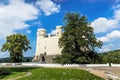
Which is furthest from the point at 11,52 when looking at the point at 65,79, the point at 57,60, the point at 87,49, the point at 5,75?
the point at 65,79

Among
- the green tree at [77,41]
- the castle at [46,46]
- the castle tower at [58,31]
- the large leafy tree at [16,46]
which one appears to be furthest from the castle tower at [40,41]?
the green tree at [77,41]

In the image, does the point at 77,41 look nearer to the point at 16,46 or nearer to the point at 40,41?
the point at 16,46

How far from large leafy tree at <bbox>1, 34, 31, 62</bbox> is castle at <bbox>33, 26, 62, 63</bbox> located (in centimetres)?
1647

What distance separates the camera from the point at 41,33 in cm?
10412

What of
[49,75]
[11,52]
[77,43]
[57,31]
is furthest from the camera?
[57,31]

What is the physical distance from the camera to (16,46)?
8038cm

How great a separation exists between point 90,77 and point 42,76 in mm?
7170

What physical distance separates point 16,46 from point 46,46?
2232 cm

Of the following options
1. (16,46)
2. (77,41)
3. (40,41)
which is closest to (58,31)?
(40,41)

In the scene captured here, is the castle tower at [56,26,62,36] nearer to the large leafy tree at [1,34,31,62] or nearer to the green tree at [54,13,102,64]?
the large leafy tree at [1,34,31,62]

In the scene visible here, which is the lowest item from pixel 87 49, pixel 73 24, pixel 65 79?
pixel 65 79

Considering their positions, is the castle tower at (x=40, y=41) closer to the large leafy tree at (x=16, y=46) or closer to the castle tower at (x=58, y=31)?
the castle tower at (x=58, y=31)

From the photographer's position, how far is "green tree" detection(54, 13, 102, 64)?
206 feet

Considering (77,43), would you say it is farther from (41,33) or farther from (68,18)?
(41,33)
